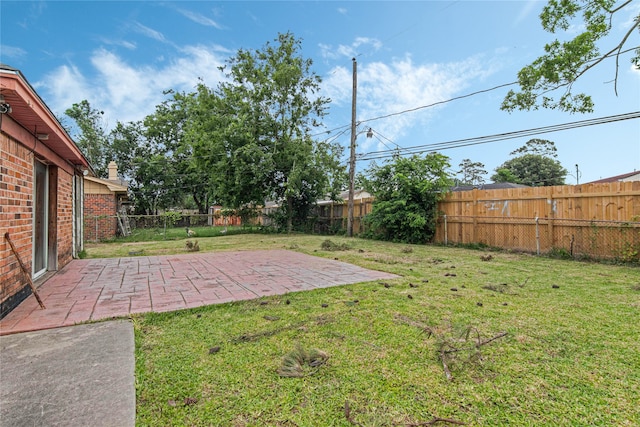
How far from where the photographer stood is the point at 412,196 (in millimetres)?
10391

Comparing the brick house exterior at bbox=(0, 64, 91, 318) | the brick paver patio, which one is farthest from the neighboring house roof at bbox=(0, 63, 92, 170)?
the brick paver patio

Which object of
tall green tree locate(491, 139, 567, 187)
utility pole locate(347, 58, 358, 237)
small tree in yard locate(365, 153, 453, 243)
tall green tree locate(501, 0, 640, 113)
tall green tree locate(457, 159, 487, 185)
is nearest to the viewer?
tall green tree locate(501, 0, 640, 113)

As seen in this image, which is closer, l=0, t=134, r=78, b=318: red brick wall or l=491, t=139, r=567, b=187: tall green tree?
l=0, t=134, r=78, b=318: red brick wall

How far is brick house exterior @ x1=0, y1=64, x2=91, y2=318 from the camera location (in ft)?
9.27

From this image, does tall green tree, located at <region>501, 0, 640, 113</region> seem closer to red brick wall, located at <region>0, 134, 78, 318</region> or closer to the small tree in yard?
the small tree in yard

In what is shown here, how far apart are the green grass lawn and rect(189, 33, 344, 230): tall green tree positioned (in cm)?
1094

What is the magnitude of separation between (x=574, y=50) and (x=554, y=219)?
4012 mm

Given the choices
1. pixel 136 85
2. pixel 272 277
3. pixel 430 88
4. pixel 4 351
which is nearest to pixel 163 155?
pixel 136 85

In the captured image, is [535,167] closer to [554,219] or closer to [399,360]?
[554,219]

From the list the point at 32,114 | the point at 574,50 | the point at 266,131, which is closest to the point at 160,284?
the point at 32,114

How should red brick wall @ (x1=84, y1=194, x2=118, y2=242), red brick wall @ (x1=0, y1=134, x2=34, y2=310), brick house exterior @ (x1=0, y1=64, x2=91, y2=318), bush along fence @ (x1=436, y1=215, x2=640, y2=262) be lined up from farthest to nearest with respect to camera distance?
red brick wall @ (x1=84, y1=194, x2=118, y2=242), bush along fence @ (x1=436, y1=215, x2=640, y2=262), red brick wall @ (x1=0, y1=134, x2=34, y2=310), brick house exterior @ (x1=0, y1=64, x2=91, y2=318)

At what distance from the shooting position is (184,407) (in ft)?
5.13

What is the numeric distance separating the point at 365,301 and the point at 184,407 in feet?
7.05

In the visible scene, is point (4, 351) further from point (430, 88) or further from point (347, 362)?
point (430, 88)
